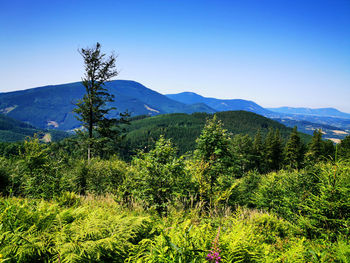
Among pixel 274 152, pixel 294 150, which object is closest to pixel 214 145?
pixel 294 150

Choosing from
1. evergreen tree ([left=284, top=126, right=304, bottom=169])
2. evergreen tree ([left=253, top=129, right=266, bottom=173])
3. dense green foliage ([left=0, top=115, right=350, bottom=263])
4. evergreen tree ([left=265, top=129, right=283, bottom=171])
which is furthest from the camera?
evergreen tree ([left=253, top=129, right=266, bottom=173])

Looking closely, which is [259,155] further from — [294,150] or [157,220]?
[157,220]

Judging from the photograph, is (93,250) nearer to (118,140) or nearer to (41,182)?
(41,182)

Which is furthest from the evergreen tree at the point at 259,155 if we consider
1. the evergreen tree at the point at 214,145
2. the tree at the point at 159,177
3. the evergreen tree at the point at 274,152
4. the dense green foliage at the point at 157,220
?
the tree at the point at 159,177

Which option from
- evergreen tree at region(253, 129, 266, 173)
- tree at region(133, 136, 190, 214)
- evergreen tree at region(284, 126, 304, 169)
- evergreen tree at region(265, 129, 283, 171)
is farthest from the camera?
evergreen tree at region(253, 129, 266, 173)

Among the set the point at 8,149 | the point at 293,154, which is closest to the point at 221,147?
the point at 293,154

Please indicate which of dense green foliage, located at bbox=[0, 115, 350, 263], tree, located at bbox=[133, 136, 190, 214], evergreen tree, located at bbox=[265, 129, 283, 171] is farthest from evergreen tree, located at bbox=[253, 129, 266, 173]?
tree, located at bbox=[133, 136, 190, 214]

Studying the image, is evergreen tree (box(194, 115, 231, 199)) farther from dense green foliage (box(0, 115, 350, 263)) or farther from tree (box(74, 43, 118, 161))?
tree (box(74, 43, 118, 161))

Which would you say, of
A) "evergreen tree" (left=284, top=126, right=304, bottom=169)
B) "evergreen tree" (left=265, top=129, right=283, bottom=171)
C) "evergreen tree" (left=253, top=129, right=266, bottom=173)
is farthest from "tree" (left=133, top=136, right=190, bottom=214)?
"evergreen tree" (left=253, top=129, right=266, bottom=173)

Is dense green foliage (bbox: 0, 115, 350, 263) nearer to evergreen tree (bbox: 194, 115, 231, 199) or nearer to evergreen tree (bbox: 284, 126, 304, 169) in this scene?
evergreen tree (bbox: 194, 115, 231, 199)

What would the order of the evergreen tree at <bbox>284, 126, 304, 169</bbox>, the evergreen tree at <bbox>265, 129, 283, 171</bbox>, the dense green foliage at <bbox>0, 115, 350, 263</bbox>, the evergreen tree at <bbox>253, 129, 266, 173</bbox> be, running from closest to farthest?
the dense green foliage at <bbox>0, 115, 350, 263</bbox>
the evergreen tree at <bbox>284, 126, 304, 169</bbox>
the evergreen tree at <bbox>265, 129, 283, 171</bbox>
the evergreen tree at <bbox>253, 129, 266, 173</bbox>

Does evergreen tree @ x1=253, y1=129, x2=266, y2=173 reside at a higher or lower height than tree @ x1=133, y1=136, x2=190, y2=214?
lower

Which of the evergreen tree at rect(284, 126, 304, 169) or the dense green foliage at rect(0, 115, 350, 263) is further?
the evergreen tree at rect(284, 126, 304, 169)

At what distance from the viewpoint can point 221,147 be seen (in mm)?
11039
